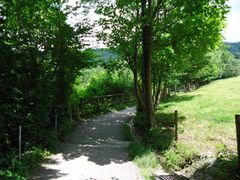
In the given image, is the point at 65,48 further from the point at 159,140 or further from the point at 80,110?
the point at 80,110

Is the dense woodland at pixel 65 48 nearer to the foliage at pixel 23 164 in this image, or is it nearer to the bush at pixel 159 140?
the foliage at pixel 23 164

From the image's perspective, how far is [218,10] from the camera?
13.3 m

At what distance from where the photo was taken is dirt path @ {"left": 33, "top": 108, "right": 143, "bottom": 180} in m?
9.27

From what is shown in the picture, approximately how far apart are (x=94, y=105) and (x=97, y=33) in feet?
32.1

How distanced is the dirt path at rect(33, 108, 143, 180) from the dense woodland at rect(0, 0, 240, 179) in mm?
1000

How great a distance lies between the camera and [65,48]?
1538 cm

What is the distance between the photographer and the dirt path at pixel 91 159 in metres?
9.27

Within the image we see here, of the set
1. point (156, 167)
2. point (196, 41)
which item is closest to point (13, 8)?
point (156, 167)

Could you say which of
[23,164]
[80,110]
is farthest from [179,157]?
[80,110]


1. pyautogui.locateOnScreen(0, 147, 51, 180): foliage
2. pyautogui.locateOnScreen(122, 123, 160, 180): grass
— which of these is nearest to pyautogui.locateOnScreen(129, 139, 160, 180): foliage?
pyautogui.locateOnScreen(122, 123, 160, 180): grass

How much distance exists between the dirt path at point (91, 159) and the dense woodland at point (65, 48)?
3.28 ft

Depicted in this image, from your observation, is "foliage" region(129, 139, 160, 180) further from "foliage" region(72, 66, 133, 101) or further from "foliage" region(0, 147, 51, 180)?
"foliage" region(72, 66, 133, 101)

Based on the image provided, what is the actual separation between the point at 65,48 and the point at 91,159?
6.43 m

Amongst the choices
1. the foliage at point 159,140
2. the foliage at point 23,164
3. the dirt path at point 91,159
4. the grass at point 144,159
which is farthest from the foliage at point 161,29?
the foliage at point 23,164
